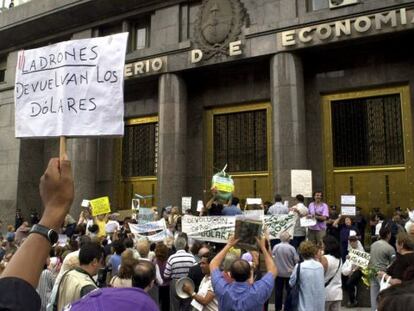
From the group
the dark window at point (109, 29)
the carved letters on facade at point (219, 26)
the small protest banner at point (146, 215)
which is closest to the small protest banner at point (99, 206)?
the small protest banner at point (146, 215)

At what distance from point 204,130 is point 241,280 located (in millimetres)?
16657

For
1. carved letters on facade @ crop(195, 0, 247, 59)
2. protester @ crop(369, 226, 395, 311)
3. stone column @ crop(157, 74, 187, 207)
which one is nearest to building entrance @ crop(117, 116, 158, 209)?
stone column @ crop(157, 74, 187, 207)

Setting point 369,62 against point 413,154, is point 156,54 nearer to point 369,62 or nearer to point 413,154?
point 369,62

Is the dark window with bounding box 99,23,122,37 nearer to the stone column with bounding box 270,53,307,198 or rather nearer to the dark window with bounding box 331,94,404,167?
the stone column with bounding box 270,53,307,198

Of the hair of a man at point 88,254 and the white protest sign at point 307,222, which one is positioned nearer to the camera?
the hair of a man at point 88,254

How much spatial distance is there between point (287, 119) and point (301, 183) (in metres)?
3.27

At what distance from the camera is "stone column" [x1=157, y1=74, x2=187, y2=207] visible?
1930 cm

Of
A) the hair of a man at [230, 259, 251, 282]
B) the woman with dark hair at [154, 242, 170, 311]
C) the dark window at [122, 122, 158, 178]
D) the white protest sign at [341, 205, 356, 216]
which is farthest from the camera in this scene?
the dark window at [122, 122, 158, 178]

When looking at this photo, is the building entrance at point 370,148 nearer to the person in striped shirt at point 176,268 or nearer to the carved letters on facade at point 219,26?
the carved letters on facade at point 219,26

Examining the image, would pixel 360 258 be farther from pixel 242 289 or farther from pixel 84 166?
pixel 84 166

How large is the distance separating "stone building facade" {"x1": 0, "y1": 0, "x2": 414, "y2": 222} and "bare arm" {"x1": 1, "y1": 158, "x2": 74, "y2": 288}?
15.0 meters

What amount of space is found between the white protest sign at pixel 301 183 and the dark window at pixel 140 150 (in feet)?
29.6

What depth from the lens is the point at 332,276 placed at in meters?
7.61

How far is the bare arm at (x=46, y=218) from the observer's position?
161 centimetres
